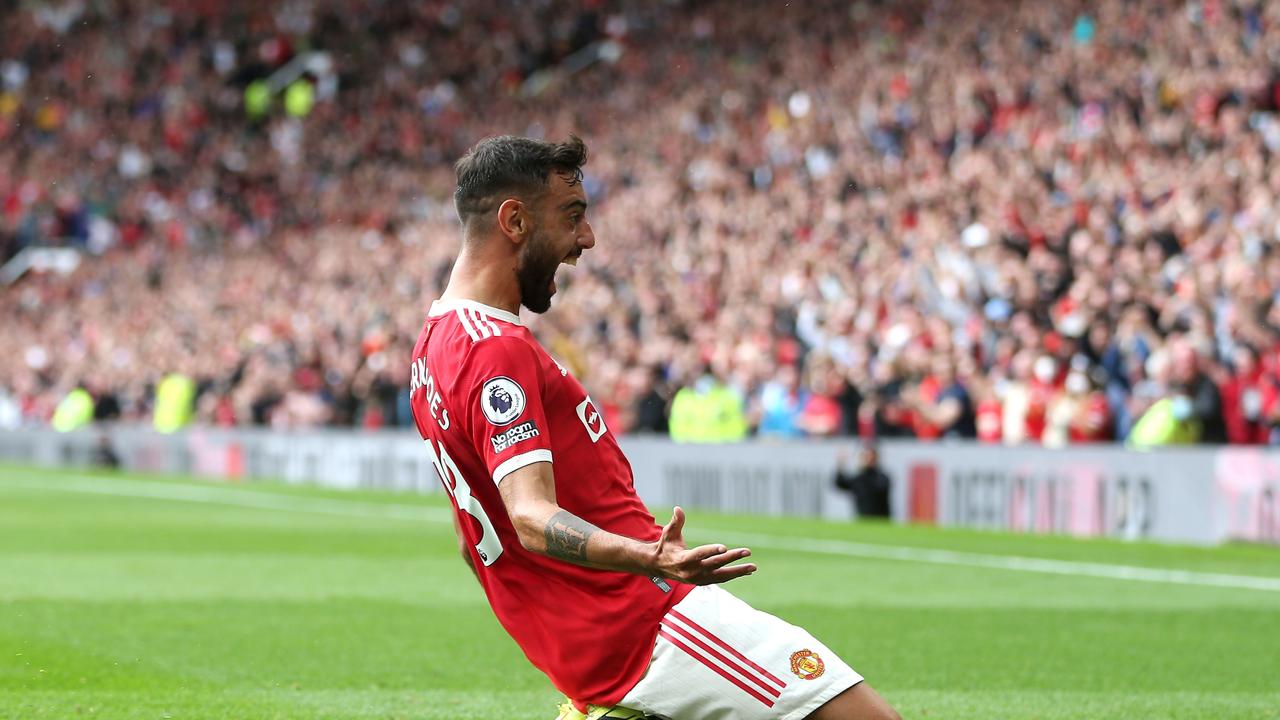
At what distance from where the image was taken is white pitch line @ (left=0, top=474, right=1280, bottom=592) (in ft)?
47.2

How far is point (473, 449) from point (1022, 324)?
55.0ft

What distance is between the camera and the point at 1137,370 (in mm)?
19172

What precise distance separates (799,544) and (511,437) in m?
14.0

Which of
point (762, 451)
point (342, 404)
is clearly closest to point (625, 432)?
point (762, 451)

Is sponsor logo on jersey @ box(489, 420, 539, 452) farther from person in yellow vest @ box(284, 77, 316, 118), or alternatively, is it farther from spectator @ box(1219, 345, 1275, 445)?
person in yellow vest @ box(284, 77, 316, 118)

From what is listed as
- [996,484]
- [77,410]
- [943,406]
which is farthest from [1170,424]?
[77,410]

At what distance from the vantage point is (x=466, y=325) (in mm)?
4289

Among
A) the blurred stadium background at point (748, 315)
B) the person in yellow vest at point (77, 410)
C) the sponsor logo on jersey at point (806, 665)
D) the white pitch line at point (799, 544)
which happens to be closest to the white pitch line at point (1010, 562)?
the white pitch line at point (799, 544)

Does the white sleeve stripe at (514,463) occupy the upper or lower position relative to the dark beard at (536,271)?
lower

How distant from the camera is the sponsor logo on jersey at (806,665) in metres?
4.24

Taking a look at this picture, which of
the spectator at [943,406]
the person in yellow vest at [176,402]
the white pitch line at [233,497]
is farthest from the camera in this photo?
the person in yellow vest at [176,402]

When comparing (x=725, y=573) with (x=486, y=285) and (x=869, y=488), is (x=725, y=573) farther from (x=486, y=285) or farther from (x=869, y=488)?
(x=869, y=488)

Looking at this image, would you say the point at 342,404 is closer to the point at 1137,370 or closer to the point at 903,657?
the point at 1137,370

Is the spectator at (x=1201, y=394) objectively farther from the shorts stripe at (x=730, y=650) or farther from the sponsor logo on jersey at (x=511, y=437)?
the sponsor logo on jersey at (x=511, y=437)
